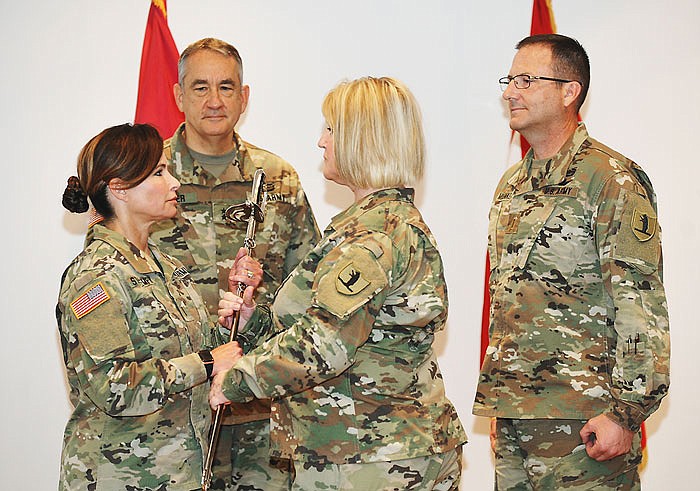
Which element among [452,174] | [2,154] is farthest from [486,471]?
[2,154]

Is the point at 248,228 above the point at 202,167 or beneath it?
beneath

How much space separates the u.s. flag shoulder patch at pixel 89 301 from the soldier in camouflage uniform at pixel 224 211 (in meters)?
0.89

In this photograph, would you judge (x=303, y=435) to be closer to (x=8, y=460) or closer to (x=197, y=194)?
(x=197, y=194)

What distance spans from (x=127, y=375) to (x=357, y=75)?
227 cm

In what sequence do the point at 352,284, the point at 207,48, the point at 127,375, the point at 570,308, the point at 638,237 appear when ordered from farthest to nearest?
the point at 207,48 → the point at 570,308 → the point at 638,237 → the point at 127,375 → the point at 352,284

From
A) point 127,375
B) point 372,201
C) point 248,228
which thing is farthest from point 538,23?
point 127,375

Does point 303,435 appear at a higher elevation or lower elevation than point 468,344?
higher

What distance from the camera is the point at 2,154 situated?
387 centimetres

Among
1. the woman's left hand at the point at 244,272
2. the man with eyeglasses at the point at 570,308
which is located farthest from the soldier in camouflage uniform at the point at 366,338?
the man with eyeglasses at the point at 570,308

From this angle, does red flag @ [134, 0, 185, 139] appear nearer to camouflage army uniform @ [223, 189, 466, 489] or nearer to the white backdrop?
the white backdrop

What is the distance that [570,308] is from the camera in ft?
8.44

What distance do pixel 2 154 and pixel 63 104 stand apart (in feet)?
1.13

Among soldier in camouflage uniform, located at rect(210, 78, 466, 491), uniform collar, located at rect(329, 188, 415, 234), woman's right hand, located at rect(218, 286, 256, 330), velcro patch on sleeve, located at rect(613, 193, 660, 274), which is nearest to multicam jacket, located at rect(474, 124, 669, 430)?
velcro patch on sleeve, located at rect(613, 193, 660, 274)

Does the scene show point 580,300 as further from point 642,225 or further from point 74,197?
point 74,197
